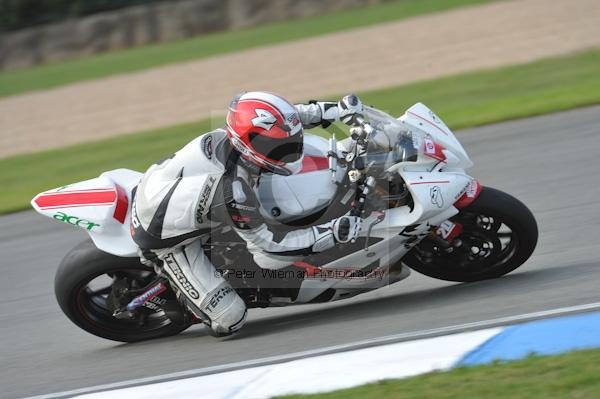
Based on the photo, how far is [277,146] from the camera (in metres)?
5.16

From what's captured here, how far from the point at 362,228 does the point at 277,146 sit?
714mm

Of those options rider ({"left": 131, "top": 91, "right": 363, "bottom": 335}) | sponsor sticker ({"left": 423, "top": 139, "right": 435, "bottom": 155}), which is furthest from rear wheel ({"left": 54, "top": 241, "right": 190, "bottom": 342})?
sponsor sticker ({"left": 423, "top": 139, "right": 435, "bottom": 155})

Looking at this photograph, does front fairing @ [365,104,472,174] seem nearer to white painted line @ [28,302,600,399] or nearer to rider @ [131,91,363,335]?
rider @ [131,91,363,335]

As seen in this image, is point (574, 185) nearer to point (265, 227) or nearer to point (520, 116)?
point (520, 116)

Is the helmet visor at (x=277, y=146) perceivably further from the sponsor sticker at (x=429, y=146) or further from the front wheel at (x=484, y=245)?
the front wheel at (x=484, y=245)

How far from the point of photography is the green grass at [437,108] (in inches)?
400

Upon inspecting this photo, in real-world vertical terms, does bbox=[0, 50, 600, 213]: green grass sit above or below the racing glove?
below

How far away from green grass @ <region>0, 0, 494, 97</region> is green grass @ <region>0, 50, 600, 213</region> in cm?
671

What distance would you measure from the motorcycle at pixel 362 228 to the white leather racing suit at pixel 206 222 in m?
0.15

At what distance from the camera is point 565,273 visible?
18.6 feet

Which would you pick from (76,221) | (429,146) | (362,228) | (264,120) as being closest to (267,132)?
(264,120)

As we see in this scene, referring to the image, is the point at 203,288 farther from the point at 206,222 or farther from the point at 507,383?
the point at 507,383

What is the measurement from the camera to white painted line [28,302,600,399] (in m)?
4.98

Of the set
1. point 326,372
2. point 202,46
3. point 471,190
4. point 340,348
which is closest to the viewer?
point 326,372
